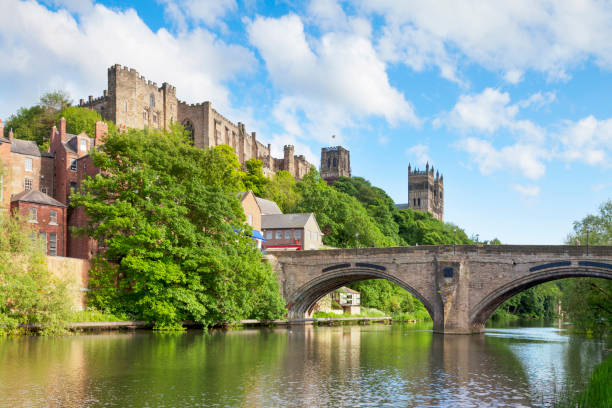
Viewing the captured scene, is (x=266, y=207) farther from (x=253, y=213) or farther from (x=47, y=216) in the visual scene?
(x=47, y=216)

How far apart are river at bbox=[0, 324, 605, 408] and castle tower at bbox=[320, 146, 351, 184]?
13494cm

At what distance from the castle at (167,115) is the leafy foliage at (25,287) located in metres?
37.4

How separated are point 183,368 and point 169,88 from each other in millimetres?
82028

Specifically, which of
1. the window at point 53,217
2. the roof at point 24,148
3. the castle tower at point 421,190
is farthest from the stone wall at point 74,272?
the castle tower at point 421,190

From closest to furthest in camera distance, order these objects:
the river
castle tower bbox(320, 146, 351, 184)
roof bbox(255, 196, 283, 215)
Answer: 1. the river
2. roof bbox(255, 196, 283, 215)
3. castle tower bbox(320, 146, 351, 184)

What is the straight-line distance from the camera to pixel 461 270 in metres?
45.5

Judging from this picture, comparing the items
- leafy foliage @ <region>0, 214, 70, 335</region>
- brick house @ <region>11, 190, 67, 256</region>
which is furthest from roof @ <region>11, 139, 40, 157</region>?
leafy foliage @ <region>0, 214, 70, 335</region>

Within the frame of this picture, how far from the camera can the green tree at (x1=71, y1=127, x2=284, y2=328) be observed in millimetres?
41469

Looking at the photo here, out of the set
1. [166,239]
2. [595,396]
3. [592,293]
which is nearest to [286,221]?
[166,239]

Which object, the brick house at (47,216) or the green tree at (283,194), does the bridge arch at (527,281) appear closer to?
the brick house at (47,216)

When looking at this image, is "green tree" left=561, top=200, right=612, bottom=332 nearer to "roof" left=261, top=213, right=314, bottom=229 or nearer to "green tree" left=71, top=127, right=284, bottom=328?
"green tree" left=71, top=127, right=284, bottom=328

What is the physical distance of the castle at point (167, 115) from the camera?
87531mm

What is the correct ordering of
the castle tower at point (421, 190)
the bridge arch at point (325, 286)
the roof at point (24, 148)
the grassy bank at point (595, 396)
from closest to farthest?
the grassy bank at point (595, 396), the bridge arch at point (325, 286), the roof at point (24, 148), the castle tower at point (421, 190)

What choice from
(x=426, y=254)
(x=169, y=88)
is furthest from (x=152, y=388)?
(x=169, y=88)
